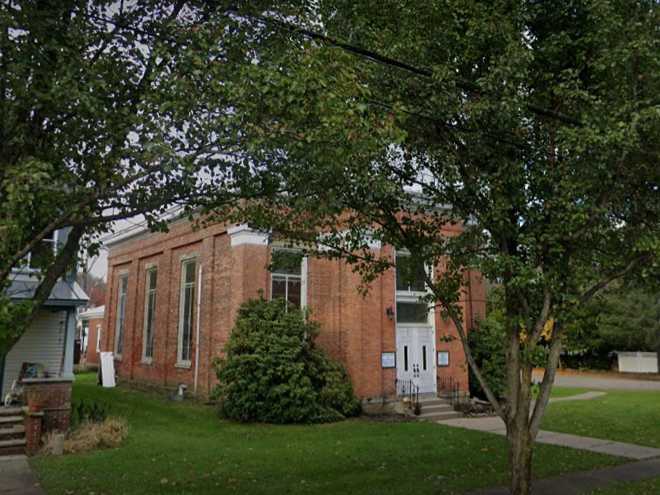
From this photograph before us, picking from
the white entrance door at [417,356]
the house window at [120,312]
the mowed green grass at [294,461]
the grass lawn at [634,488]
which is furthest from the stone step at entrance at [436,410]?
the house window at [120,312]

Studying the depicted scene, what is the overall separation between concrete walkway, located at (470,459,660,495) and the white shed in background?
29.7 m

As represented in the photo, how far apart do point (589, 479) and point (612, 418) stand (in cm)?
850

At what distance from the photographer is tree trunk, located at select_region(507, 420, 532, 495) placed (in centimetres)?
690

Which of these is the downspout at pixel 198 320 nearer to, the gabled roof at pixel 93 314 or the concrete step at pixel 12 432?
the concrete step at pixel 12 432

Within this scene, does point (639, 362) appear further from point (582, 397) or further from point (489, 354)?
point (489, 354)

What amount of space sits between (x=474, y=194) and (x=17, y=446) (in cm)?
1040

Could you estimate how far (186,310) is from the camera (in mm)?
21125

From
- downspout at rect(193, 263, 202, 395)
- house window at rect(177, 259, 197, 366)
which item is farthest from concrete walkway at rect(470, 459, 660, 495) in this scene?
house window at rect(177, 259, 197, 366)

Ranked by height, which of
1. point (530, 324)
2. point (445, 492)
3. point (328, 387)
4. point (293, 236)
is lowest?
point (445, 492)

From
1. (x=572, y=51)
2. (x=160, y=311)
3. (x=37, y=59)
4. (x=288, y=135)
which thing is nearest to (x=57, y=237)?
(x=160, y=311)

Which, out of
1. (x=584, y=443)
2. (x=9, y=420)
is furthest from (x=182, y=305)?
(x=584, y=443)

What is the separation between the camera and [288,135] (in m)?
5.54

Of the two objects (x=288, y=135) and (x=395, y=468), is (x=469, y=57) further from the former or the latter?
(x=395, y=468)

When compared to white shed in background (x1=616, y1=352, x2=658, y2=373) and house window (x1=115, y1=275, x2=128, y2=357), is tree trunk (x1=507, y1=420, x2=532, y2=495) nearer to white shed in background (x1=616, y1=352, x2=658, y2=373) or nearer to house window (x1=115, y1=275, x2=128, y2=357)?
house window (x1=115, y1=275, x2=128, y2=357)
